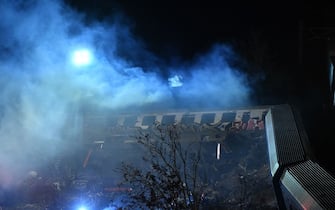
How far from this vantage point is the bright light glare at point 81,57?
58.2ft

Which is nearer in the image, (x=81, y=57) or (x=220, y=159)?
(x=220, y=159)

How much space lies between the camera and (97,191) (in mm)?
12547

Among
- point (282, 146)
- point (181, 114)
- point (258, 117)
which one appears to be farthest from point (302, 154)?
point (181, 114)

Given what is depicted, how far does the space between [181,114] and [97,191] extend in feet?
16.1

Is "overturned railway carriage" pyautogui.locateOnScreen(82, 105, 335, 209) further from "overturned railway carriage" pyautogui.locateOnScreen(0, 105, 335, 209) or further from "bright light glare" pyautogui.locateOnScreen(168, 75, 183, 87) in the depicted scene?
"bright light glare" pyautogui.locateOnScreen(168, 75, 183, 87)

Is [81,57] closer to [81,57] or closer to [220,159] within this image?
[81,57]

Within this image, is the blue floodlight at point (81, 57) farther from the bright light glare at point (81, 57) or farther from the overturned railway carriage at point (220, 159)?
the overturned railway carriage at point (220, 159)

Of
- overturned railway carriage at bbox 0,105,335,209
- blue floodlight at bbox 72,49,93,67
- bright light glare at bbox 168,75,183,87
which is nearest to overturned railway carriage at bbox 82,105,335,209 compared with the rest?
overturned railway carriage at bbox 0,105,335,209

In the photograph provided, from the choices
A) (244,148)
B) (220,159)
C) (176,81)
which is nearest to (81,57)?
(176,81)

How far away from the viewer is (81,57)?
1784 cm

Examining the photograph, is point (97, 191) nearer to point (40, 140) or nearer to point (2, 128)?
point (40, 140)

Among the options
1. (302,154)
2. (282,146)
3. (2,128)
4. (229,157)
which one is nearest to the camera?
(302,154)

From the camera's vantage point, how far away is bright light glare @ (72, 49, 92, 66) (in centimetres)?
1773

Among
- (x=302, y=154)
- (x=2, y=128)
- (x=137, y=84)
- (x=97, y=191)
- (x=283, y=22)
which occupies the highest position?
(x=283, y=22)
